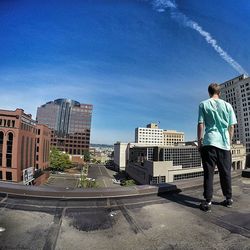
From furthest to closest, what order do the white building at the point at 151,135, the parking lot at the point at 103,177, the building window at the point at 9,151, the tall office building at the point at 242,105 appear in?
the white building at the point at 151,135 < the tall office building at the point at 242,105 < the parking lot at the point at 103,177 < the building window at the point at 9,151

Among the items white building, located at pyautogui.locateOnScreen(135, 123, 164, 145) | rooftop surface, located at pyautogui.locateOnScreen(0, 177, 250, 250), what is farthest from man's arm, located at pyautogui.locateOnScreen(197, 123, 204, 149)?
white building, located at pyautogui.locateOnScreen(135, 123, 164, 145)

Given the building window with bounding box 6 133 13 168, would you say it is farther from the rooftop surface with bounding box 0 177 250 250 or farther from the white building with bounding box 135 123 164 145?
the white building with bounding box 135 123 164 145

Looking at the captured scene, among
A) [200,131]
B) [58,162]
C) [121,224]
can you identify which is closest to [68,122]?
[58,162]

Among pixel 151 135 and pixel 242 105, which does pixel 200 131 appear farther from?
pixel 151 135

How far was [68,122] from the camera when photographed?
148250 millimetres

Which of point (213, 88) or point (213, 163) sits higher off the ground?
point (213, 88)

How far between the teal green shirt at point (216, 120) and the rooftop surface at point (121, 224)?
1112 mm

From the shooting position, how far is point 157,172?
48.9 metres

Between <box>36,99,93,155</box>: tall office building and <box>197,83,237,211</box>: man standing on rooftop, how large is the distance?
133 meters

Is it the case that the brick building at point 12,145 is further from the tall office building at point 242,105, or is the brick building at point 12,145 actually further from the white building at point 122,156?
the tall office building at point 242,105

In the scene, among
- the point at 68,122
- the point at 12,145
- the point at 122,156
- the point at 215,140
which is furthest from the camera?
the point at 68,122

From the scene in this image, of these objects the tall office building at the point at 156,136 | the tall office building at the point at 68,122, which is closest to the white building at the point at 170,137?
the tall office building at the point at 156,136

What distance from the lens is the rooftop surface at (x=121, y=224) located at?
204 cm

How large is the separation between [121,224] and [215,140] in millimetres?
1955
